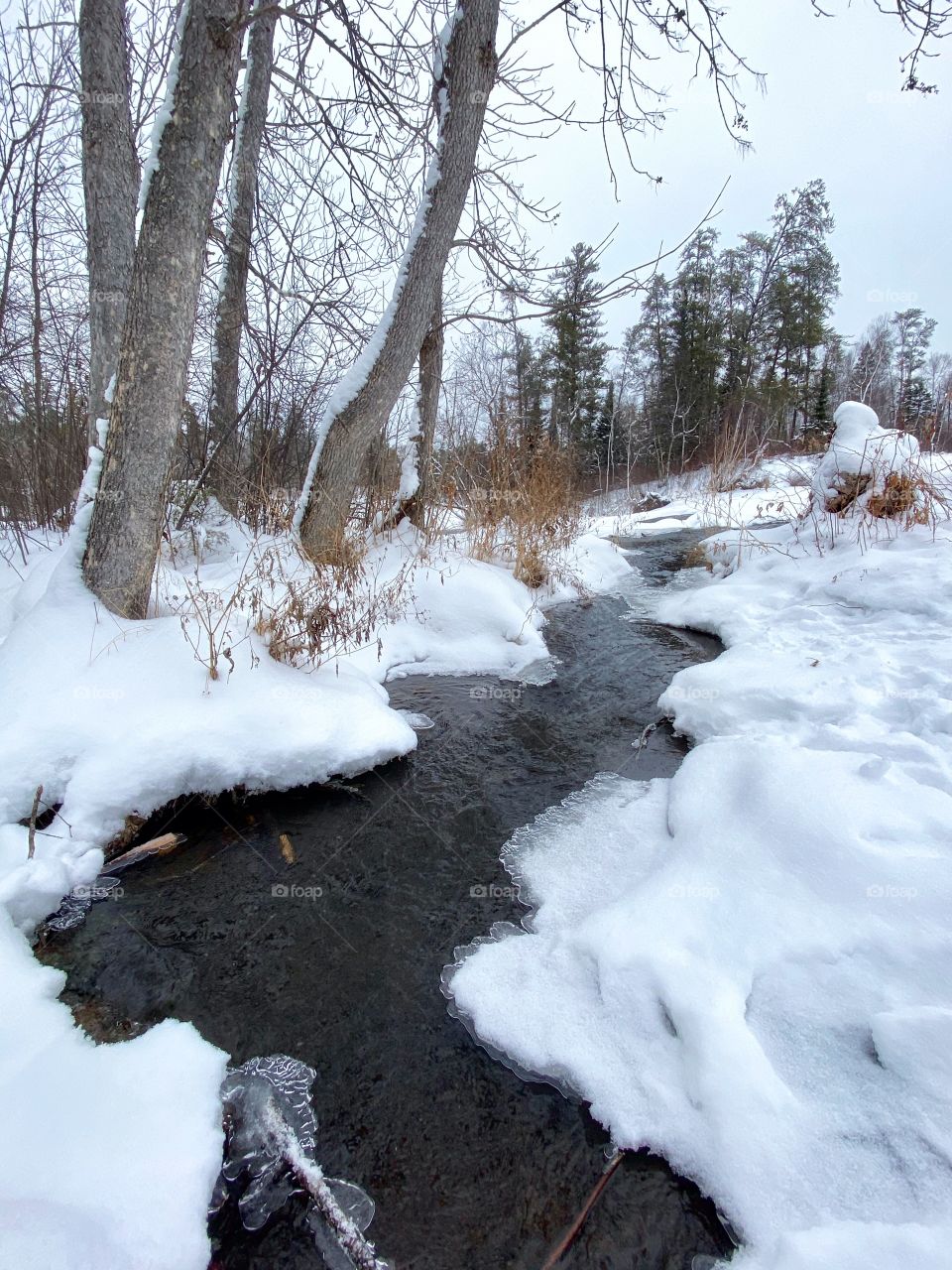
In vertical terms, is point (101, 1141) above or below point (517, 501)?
below

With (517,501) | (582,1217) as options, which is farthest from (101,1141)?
(517,501)

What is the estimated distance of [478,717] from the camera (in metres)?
3.21

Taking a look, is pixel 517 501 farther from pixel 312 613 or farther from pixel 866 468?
pixel 866 468

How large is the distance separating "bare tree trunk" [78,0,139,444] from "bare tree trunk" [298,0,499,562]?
1.49 metres

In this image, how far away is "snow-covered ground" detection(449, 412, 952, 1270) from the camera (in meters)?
1.07

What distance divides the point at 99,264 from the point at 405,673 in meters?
3.34

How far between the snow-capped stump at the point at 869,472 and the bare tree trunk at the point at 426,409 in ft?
12.8

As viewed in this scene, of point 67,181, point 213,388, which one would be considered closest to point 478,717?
point 213,388

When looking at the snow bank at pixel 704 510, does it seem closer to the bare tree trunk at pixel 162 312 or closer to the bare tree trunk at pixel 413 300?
the bare tree trunk at pixel 413 300

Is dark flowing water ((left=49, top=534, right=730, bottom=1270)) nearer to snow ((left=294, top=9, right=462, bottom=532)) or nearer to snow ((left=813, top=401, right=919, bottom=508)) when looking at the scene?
snow ((left=294, top=9, right=462, bottom=532))

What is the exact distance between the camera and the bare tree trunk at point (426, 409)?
5375mm

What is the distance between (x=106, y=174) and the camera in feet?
11.1

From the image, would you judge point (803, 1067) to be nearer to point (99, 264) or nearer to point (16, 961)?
point (16, 961)

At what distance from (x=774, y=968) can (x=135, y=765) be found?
7.26 ft
